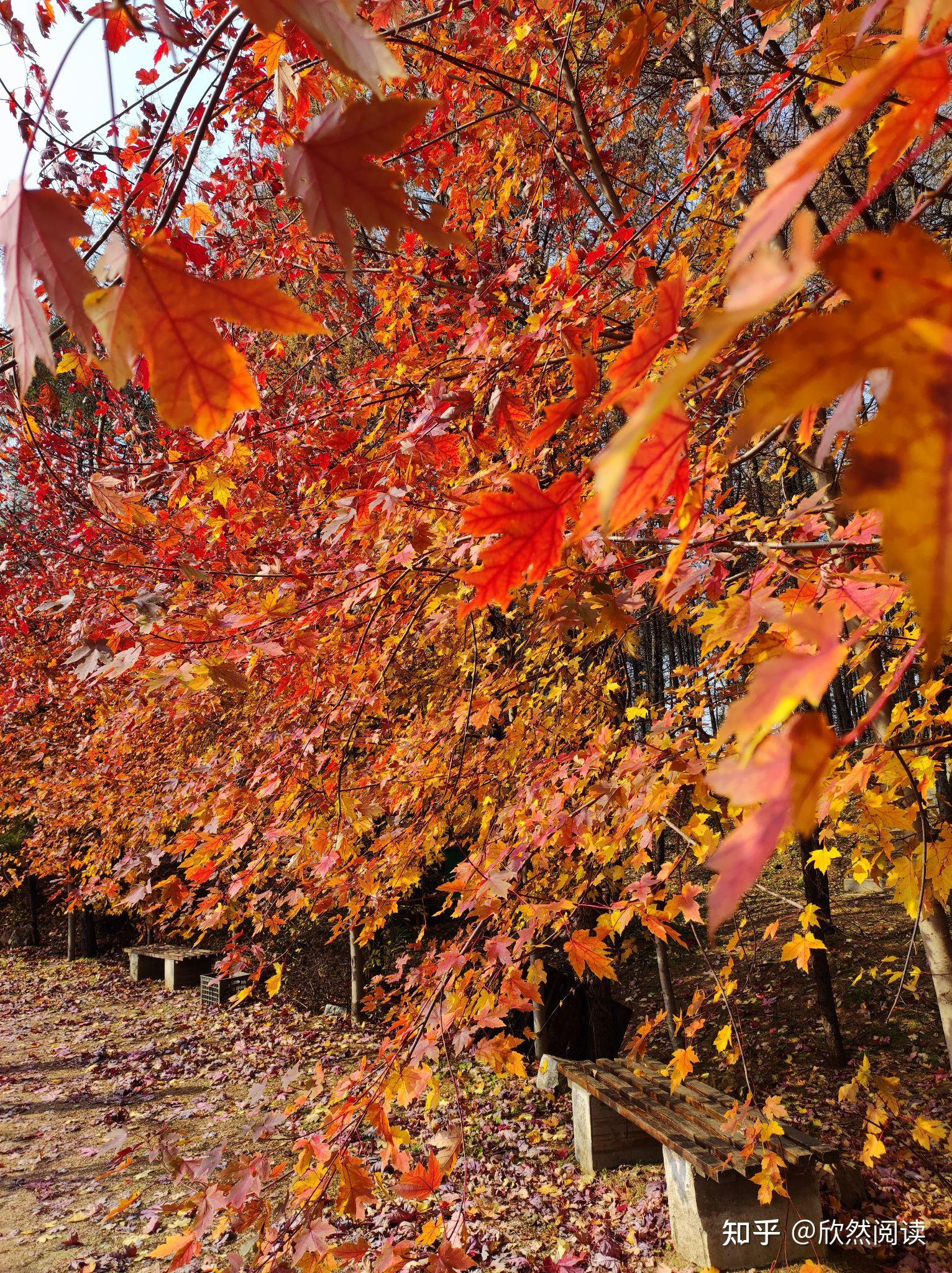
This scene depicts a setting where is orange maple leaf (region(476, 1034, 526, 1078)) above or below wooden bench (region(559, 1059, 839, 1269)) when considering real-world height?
above

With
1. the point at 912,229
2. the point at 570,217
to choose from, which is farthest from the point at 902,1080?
the point at 912,229

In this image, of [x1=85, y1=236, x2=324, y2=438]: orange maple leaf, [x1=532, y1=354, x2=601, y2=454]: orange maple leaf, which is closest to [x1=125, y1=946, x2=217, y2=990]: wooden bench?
[x1=532, y1=354, x2=601, y2=454]: orange maple leaf

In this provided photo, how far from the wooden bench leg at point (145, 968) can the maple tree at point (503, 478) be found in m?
5.17

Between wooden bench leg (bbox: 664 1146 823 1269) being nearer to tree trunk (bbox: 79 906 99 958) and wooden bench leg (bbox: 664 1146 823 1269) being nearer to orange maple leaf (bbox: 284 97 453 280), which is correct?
orange maple leaf (bbox: 284 97 453 280)

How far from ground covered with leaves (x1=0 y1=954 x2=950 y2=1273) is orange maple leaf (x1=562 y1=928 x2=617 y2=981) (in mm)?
503

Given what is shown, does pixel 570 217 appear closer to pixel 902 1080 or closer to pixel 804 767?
pixel 804 767

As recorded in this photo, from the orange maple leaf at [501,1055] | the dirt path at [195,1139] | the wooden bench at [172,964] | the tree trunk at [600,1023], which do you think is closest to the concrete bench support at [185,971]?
the wooden bench at [172,964]

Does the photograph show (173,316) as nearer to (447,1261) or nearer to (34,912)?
(447,1261)

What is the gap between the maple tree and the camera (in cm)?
43

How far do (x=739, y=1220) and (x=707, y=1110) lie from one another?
23.3 inches

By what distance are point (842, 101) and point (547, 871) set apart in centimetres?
466

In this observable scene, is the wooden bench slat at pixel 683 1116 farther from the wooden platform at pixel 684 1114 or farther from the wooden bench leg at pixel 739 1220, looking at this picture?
the wooden bench leg at pixel 739 1220

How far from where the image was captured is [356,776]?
5.03 metres

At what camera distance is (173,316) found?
2.25 feet
